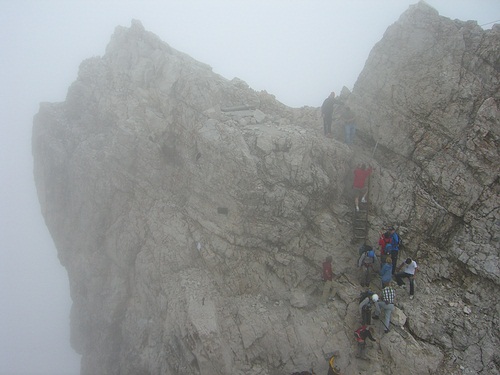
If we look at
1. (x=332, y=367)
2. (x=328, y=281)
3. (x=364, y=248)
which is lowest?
(x=332, y=367)

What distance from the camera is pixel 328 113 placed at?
854 inches

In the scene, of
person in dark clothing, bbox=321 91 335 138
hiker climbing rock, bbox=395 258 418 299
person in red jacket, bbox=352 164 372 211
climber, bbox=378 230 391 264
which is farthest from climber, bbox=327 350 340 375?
person in dark clothing, bbox=321 91 335 138

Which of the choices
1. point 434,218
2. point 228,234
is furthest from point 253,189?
point 434,218

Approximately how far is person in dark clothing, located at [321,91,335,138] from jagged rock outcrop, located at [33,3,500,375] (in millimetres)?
1102

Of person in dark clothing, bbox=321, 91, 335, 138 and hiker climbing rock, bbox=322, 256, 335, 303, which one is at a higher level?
person in dark clothing, bbox=321, 91, 335, 138

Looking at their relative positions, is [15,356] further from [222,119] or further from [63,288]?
[222,119]

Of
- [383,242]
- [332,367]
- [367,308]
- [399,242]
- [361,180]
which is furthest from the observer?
[361,180]

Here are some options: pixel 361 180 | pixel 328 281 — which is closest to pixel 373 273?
pixel 328 281

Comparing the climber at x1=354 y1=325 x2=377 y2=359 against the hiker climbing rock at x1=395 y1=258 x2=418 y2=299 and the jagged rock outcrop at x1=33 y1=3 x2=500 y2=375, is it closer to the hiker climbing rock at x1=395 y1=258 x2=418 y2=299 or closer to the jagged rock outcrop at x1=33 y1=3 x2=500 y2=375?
the jagged rock outcrop at x1=33 y1=3 x2=500 y2=375

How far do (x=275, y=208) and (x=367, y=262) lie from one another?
6.17m

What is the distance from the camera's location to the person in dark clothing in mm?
21438

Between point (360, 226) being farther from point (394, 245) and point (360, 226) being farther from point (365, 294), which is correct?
point (365, 294)

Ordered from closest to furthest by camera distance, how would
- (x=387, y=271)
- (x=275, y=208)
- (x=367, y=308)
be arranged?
(x=367, y=308)
(x=387, y=271)
(x=275, y=208)

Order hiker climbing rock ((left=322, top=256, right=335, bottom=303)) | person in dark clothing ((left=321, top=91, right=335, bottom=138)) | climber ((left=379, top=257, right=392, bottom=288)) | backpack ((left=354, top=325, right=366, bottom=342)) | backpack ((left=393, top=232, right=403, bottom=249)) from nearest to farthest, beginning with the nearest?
backpack ((left=354, top=325, right=366, bottom=342)) → climber ((left=379, top=257, right=392, bottom=288)) → backpack ((left=393, top=232, right=403, bottom=249)) → hiker climbing rock ((left=322, top=256, right=335, bottom=303)) → person in dark clothing ((left=321, top=91, right=335, bottom=138))
